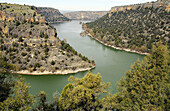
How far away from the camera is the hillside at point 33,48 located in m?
39.2

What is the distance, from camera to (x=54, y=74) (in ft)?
123

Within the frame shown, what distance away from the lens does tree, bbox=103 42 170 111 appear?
48.8ft

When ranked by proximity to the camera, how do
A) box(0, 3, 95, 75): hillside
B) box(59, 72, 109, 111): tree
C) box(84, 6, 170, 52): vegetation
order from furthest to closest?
box(84, 6, 170, 52): vegetation, box(0, 3, 95, 75): hillside, box(59, 72, 109, 111): tree

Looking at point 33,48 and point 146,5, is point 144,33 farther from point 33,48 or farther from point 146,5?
point 33,48

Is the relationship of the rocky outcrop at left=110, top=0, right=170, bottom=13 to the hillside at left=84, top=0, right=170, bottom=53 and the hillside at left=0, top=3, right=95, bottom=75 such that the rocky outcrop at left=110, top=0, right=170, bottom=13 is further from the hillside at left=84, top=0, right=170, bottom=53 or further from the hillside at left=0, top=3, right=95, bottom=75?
the hillside at left=0, top=3, right=95, bottom=75

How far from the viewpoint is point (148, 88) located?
15891 mm

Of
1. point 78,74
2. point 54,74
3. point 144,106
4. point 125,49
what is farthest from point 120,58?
point 144,106

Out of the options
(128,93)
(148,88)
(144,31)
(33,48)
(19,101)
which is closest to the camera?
(19,101)

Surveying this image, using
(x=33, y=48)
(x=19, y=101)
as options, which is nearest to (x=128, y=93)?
(x=19, y=101)

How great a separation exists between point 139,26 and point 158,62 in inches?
2712

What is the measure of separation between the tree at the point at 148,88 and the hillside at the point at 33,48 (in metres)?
22.7

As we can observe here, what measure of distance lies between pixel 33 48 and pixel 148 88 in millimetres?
40231

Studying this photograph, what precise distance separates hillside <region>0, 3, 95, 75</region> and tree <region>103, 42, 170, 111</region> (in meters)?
22.7

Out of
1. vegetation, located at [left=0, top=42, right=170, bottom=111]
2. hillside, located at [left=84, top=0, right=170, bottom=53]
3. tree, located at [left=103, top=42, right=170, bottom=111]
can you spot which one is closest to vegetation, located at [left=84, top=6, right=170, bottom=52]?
hillside, located at [left=84, top=0, right=170, bottom=53]
